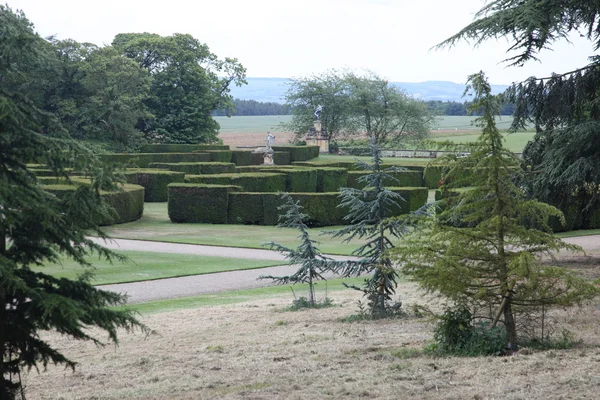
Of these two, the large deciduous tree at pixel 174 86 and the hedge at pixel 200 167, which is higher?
the large deciduous tree at pixel 174 86

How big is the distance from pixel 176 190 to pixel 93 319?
18094 millimetres

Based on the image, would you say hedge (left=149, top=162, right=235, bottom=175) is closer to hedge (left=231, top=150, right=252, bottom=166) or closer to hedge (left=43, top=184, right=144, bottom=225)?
hedge (left=43, top=184, right=144, bottom=225)

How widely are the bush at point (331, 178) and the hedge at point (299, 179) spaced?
473 millimetres

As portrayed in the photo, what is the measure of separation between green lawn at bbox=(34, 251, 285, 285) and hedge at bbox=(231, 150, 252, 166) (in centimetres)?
2580

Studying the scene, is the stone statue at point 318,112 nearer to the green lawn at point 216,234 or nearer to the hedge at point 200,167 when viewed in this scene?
the hedge at point 200,167

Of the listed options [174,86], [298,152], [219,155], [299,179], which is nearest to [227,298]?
[299,179]

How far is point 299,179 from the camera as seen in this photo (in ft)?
94.9

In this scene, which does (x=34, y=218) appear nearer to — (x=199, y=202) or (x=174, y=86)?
(x=199, y=202)

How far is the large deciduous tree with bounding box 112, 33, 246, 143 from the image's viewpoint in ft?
169

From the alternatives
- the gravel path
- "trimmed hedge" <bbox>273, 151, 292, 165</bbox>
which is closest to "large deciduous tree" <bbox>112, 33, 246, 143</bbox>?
"trimmed hedge" <bbox>273, 151, 292, 165</bbox>

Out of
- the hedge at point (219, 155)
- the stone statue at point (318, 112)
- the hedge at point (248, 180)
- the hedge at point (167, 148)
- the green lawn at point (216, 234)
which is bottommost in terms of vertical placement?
the green lawn at point (216, 234)

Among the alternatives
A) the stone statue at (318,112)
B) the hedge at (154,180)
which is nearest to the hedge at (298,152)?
the stone statue at (318,112)

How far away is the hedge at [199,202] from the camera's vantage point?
23047 mm

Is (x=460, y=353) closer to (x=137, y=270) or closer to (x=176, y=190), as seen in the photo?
(x=137, y=270)
